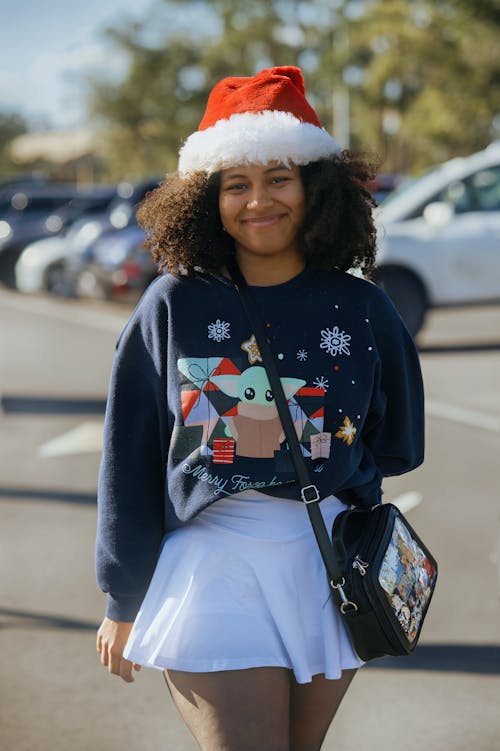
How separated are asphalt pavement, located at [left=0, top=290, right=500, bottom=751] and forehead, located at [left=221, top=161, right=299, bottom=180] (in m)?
1.94

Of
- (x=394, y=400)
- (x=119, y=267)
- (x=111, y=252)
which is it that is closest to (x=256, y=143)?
(x=394, y=400)

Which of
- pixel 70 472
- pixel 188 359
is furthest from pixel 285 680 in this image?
pixel 70 472

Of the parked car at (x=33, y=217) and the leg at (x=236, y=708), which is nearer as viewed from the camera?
the leg at (x=236, y=708)

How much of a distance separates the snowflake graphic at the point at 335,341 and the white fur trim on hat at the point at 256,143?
0.39m

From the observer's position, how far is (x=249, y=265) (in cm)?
229

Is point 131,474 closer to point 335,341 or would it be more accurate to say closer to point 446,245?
point 335,341

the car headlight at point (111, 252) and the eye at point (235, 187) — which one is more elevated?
the eye at point (235, 187)

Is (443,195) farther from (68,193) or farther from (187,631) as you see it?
(68,193)

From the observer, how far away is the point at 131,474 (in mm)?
2213

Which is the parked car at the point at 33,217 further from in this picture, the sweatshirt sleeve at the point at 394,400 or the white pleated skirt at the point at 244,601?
the white pleated skirt at the point at 244,601

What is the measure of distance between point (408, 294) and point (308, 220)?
336 inches

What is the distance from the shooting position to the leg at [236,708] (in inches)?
79.7

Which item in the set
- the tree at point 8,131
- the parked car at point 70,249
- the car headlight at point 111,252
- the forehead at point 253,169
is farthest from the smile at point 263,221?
the tree at point 8,131

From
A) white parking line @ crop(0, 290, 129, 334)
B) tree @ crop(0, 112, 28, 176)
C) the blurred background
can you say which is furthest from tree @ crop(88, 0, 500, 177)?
tree @ crop(0, 112, 28, 176)
